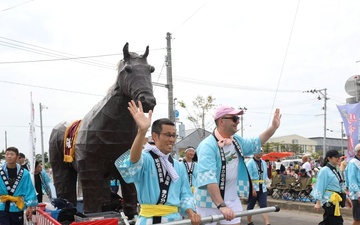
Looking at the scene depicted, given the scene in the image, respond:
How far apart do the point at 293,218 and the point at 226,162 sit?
708cm

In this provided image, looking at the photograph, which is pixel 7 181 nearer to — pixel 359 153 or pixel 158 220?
pixel 158 220

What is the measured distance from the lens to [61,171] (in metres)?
6.24

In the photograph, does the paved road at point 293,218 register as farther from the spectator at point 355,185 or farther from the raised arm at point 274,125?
the raised arm at point 274,125

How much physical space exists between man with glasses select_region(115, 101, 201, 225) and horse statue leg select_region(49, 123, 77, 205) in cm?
333

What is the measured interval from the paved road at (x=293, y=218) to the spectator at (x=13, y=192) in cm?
578

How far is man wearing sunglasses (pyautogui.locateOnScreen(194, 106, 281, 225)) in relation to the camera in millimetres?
3783

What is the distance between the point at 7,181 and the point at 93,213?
1.56m

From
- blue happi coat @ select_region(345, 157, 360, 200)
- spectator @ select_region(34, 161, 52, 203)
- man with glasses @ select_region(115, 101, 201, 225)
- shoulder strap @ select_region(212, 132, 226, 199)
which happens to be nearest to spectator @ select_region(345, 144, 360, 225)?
blue happi coat @ select_region(345, 157, 360, 200)

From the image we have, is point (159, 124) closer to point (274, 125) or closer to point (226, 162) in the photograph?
point (226, 162)

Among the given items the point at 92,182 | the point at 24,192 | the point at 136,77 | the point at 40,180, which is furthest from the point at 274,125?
the point at 40,180

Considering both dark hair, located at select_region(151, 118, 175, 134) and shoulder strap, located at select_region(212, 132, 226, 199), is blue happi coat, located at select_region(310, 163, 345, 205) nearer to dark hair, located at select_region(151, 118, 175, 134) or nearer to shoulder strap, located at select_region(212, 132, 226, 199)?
shoulder strap, located at select_region(212, 132, 226, 199)

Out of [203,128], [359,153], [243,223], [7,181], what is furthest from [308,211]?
[203,128]

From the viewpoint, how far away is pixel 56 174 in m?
6.27

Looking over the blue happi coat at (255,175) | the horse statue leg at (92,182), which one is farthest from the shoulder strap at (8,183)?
the blue happi coat at (255,175)
